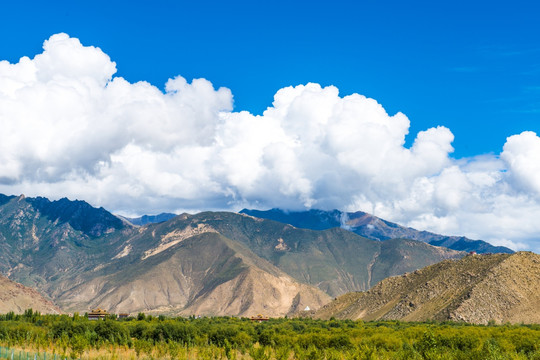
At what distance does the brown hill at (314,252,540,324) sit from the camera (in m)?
138

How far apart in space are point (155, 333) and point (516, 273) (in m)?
108

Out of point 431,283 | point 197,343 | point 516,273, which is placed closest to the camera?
point 197,343

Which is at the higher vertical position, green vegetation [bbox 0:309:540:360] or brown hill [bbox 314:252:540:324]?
brown hill [bbox 314:252:540:324]

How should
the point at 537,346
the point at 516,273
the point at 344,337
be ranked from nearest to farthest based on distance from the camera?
the point at 537,346 → the point at 344,337 → the point at 516,273

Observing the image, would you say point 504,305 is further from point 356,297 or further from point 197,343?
point 197,343

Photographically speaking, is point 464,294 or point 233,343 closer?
point 233,343

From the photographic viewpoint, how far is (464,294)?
5758 inches

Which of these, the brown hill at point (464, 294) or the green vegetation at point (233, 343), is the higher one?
the brown hill at point (464, 294)

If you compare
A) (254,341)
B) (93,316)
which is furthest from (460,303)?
(93,316)

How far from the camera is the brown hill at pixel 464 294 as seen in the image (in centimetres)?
13850

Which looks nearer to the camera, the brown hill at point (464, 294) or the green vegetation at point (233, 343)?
the green vegetation at point (233, 343)

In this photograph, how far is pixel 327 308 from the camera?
196 metres

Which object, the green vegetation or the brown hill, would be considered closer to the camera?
the green vegetation

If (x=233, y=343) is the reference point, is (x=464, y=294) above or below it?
above
